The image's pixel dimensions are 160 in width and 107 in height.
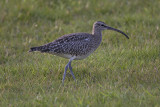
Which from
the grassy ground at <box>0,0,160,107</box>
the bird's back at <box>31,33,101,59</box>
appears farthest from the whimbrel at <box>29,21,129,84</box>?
the grassy ground at <box>0,0,160,107</box>

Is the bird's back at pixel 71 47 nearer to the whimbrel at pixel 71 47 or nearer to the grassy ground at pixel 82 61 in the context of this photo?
the whimbrel at pixel 71 47

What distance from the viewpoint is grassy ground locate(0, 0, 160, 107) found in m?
6.71

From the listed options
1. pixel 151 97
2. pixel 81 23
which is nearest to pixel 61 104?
pixel 151 97

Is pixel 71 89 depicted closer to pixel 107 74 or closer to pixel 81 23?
pixel 107 74

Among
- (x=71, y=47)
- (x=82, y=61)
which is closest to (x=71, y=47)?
(x=71, y=47)

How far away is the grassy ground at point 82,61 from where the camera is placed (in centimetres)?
671

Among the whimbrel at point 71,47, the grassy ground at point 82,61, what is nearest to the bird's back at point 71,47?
the whimbrel at point 71,47

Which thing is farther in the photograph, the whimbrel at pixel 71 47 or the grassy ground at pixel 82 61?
the whimbrel at pixel 71 47

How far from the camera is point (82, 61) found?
930 centimetres

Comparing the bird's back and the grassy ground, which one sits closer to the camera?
the grassy ground

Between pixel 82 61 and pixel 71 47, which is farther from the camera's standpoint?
pixel 82 61

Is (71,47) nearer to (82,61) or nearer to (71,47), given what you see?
(71,47)

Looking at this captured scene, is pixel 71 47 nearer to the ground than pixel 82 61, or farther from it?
farther from it

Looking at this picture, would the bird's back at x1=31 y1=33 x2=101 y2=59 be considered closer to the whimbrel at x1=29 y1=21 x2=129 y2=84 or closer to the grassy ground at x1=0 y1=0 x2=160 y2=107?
the whimbrel at x1=29 y1=21 x2=129 y2=84
